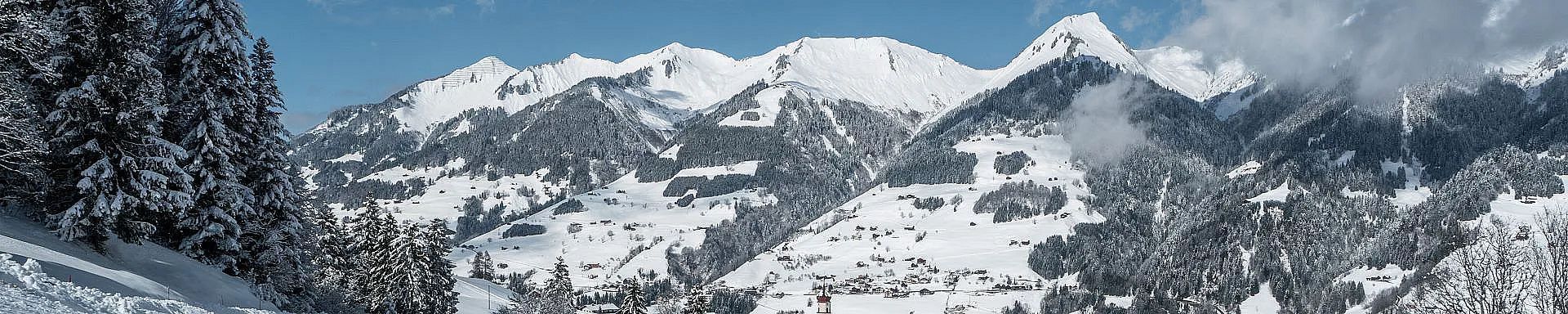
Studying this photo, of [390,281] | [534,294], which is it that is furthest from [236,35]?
[534,294]

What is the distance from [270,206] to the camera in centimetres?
3828

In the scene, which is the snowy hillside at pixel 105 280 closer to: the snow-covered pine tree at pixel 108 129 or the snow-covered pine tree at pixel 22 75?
the snow-covered pine tree at pixel 108 129

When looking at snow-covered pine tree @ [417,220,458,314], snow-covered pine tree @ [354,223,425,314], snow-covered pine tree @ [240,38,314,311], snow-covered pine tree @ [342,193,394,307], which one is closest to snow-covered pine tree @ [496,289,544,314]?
snow-covered pine tree @ [342,193,394,307]

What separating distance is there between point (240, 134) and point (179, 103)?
2.62 meters

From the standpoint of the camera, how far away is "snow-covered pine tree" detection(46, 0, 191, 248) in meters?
29.0

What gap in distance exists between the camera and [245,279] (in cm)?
3662

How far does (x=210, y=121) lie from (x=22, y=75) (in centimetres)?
725

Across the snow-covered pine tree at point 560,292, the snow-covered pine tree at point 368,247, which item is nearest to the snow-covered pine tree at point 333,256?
the snow-covered pine tree at point 368,247

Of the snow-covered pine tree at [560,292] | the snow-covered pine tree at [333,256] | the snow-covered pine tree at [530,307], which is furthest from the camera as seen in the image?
the snow-covered pine tree at [530,307]

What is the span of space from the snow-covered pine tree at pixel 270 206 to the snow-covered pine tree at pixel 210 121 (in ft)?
2.98

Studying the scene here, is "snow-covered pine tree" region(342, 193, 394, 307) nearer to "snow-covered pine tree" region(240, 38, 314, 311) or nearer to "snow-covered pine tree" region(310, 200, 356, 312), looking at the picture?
"snow-covered pine tree" region(310, 200, 356, 312)

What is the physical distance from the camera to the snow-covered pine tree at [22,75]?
23.7 meters

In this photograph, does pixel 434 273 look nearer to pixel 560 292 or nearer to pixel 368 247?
pixel 368 247

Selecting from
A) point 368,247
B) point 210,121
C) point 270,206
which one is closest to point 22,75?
point 210,121
